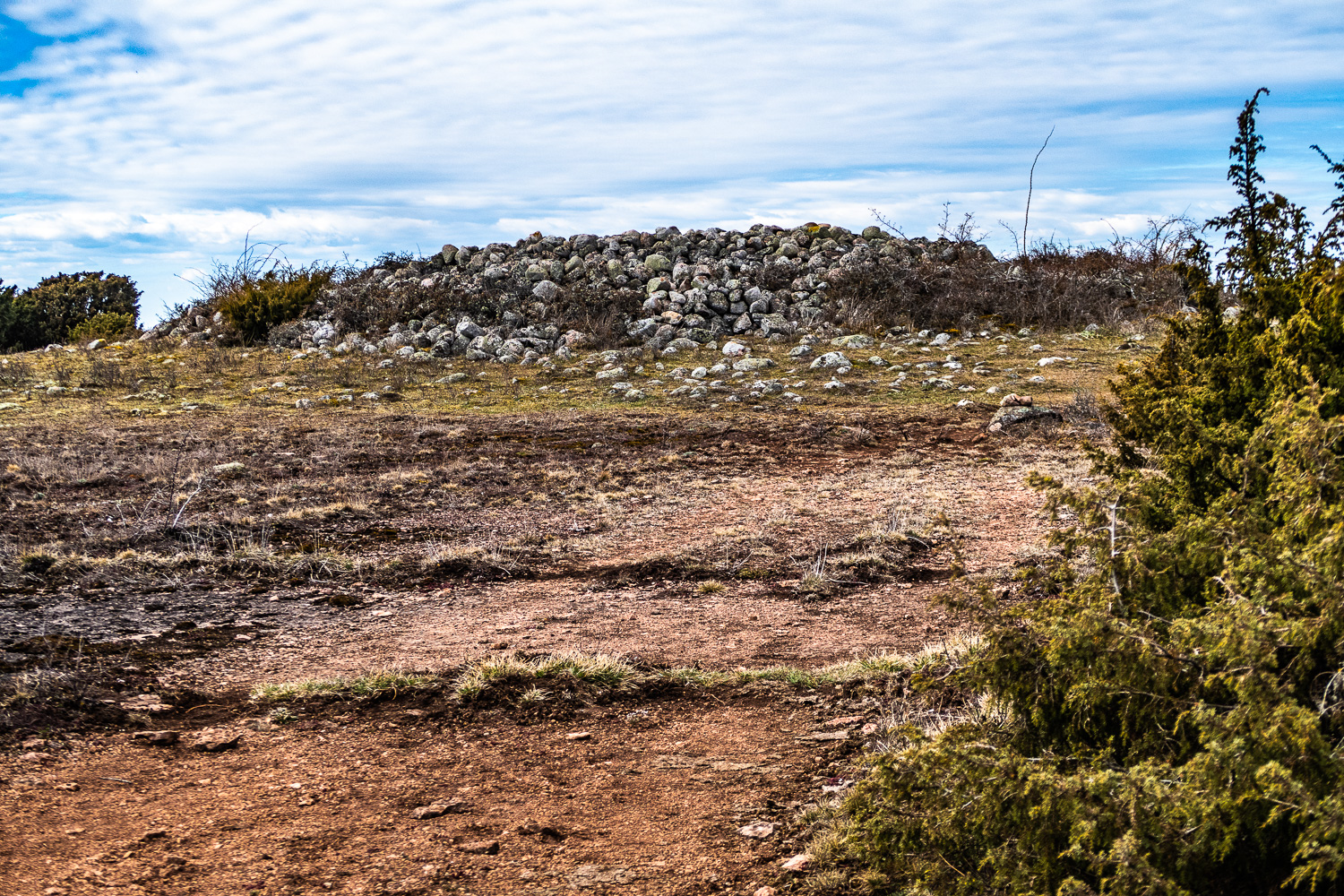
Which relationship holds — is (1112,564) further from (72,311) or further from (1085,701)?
(72,311)

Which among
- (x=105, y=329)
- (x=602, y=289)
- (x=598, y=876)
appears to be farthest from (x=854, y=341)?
(x=105, y=329)

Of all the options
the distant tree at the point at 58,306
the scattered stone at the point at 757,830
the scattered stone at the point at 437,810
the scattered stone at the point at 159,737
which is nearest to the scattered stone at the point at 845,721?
the scattered stone at the point at 757,830

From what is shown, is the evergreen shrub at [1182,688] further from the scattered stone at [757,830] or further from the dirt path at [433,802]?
the dirt path at [433,802]

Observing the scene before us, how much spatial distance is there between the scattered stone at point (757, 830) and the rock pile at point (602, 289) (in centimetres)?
1329

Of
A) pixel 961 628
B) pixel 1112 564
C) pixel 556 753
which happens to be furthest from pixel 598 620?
pixel 1112 564

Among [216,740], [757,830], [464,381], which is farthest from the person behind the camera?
[464,381]

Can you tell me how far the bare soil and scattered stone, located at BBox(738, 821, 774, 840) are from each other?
5 centimetres

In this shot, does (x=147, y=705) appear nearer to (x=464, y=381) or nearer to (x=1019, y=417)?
(x=1019, y=417)

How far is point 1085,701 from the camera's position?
234cm

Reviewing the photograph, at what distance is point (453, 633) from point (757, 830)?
2493 millimetres

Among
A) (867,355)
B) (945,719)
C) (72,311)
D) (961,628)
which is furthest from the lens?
(72,311)

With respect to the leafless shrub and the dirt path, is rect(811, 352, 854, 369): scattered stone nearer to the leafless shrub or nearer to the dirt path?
the leafless shrub

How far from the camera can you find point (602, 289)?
1820 centimetres

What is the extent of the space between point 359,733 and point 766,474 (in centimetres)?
548
